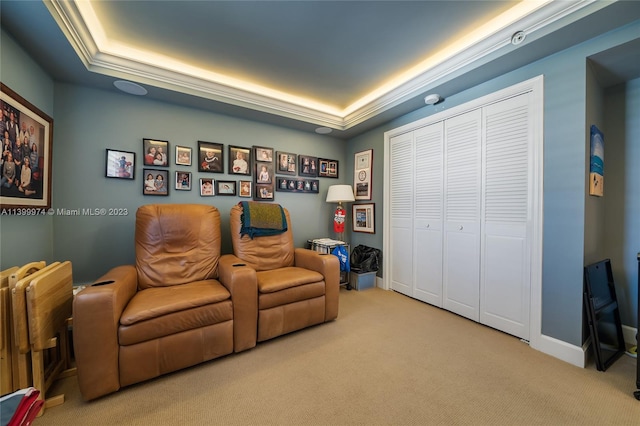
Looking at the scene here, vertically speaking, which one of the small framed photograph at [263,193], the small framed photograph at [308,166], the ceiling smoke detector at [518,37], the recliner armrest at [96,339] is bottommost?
the recliner armrest at [96,339]

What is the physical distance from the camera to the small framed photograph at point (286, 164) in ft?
11.0

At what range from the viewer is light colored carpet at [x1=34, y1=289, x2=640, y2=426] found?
130cm

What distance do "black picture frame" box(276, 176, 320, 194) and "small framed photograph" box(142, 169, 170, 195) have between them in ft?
4.30

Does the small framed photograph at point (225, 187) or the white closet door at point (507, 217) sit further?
the small framed photograph at point (225, 187)

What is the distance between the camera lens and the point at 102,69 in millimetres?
2062

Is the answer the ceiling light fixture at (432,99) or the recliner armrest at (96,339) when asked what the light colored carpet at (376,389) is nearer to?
the recliner armrest at (96,339)

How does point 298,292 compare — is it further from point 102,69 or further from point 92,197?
point 102,69

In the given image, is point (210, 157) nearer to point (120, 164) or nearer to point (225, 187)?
point (225, 187)

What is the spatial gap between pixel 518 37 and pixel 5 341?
3.67 metres

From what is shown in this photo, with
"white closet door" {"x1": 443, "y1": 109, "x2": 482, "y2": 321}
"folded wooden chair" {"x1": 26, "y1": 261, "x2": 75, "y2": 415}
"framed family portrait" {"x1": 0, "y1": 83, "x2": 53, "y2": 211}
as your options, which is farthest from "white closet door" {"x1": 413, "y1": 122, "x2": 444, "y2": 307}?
"framed family portrait" {"x1": 0, "y1": 83, "x2": 53, "y2": 211}

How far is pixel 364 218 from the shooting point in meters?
3.63

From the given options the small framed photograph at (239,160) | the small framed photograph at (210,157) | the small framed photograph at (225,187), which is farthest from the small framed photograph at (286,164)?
the small framed photograph at (210,157)

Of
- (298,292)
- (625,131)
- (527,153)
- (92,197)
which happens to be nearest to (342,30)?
(527,153)

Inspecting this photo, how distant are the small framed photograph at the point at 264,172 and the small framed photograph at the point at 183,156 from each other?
78cm
